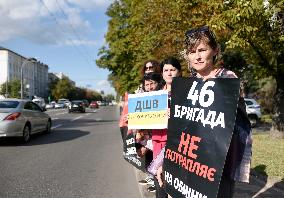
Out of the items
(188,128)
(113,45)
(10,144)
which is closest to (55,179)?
(188,128)

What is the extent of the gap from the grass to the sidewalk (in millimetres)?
279

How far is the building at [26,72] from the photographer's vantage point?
394 ft

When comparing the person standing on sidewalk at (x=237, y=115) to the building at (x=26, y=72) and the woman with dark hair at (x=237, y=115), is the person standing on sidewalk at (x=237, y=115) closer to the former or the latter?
the woman with dark hair at (x=237, y=115)

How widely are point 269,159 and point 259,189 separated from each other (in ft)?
8.56

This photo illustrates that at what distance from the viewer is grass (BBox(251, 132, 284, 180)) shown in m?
7.44

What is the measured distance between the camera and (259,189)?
6305 millimetres

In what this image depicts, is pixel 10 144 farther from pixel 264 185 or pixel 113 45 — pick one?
pixel 113 45

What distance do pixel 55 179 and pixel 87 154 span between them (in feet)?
11.5

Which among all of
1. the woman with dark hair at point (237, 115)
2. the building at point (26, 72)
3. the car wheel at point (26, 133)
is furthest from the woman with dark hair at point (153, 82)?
the building at point (26, 72)

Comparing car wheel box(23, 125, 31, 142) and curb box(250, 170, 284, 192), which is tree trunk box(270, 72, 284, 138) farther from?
car wheel box(23, 125, 31, 142)

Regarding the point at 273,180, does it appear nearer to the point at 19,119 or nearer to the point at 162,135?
the point at 162,135

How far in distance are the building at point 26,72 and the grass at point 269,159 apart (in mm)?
86397

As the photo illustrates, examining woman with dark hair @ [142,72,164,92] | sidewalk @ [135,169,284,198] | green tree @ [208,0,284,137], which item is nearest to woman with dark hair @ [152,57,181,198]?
woman with dark hair @ [142,72,164,92]

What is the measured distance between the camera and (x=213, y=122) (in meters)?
2.54
